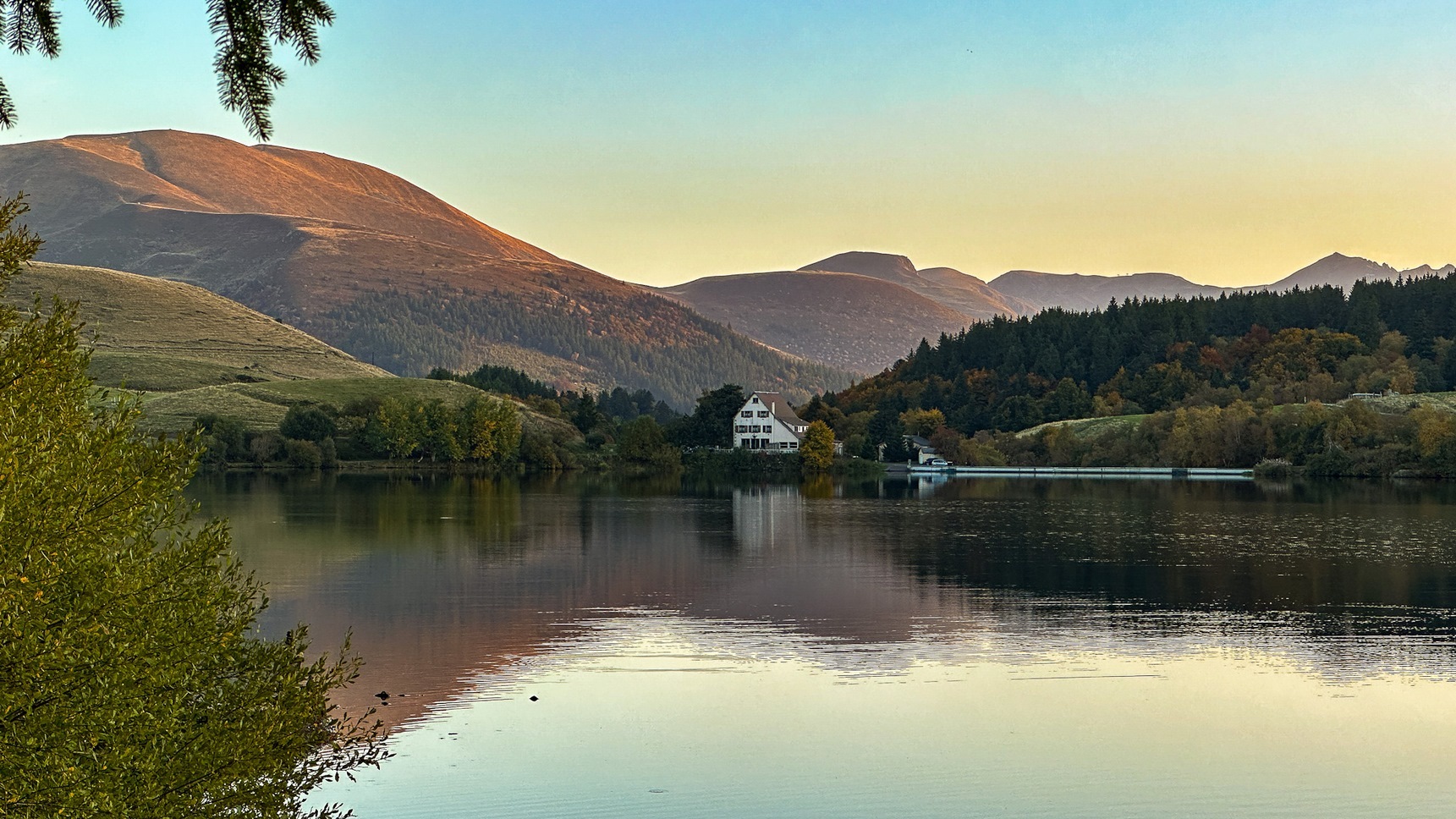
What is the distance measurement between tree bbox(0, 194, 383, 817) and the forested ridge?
132211 millimetres

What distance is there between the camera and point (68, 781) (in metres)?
9.16

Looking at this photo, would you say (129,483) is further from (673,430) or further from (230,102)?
(673,430)

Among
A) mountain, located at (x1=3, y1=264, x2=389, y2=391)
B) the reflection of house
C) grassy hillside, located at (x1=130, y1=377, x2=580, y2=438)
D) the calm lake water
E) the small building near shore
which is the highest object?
mountain, located at (x1=3, y1=264, x2=389, y2=391)

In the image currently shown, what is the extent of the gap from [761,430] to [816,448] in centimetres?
1320

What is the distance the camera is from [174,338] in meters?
175

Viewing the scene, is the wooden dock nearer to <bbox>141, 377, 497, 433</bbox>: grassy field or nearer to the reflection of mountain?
the reflection of mountain

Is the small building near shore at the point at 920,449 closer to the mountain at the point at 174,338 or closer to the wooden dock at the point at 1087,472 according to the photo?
the wooden dock at the point at 1087,472

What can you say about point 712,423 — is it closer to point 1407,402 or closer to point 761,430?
point 761,430

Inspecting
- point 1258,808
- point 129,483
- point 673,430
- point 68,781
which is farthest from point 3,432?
point 673,430

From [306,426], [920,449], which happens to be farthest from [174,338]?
[920,449]

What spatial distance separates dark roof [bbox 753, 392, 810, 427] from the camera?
14112cm

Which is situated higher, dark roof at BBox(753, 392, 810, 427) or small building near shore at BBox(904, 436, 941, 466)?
dark roof at BBox(753, 392, 810, 427)

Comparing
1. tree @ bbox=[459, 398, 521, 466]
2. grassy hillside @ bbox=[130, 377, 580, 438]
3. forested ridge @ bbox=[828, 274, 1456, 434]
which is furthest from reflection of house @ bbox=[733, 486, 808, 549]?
forested ridge @ bbox=[828, 274, 1456, 434]

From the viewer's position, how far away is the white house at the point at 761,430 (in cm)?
13745
